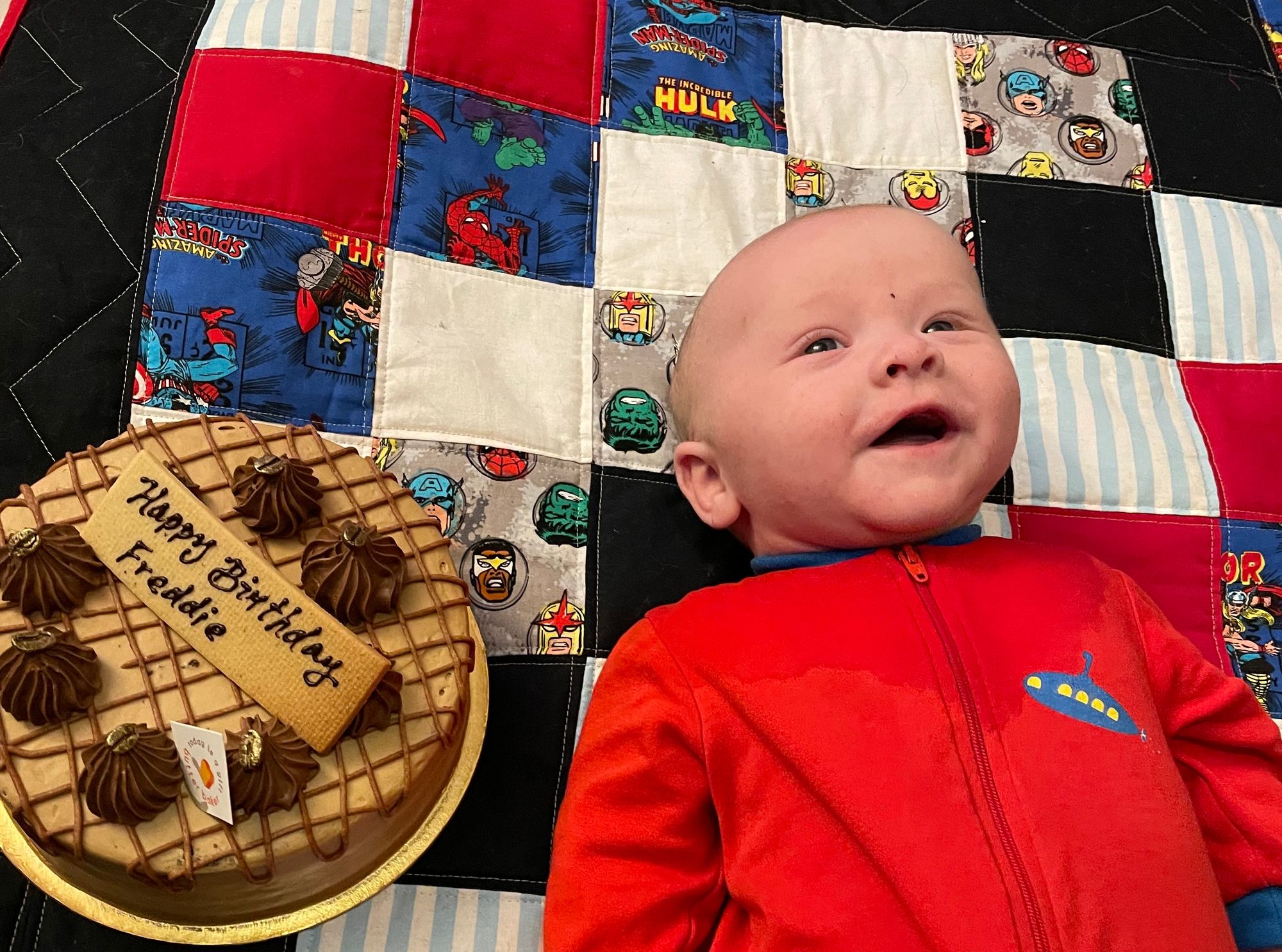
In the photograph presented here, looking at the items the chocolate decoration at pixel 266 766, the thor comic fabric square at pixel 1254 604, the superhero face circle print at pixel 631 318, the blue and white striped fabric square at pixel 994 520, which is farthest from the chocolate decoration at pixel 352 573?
the thor comic fabric square at pixel 1254 604

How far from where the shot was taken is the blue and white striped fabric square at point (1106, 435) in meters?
1.35

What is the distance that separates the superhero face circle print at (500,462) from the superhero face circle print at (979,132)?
2.76 feet

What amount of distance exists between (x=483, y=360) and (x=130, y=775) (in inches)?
26.7

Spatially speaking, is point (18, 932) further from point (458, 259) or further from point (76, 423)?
point (458, 259)

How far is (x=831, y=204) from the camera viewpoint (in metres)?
1.51

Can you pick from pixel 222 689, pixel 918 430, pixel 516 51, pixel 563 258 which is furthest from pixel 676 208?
pixel 222 689

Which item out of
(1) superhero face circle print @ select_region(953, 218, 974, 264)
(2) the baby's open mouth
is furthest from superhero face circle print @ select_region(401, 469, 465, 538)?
(1) superhero face circle print @ select_region(953, 218, 974, 264)

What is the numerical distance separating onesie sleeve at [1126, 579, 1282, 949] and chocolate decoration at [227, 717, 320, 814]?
85 centimetres

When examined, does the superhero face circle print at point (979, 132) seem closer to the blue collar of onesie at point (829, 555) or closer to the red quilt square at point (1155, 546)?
the red quilt square at point (1155, 546)

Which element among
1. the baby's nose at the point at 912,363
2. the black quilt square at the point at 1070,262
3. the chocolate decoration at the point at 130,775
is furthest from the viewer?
the black quilt square at the point at 1070,262

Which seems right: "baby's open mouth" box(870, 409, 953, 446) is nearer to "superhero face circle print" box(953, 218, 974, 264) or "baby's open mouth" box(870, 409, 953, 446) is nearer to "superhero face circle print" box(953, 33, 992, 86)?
"superhero face circle print" box(953, 218, 974, 264)

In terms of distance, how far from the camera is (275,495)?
3.06 ft

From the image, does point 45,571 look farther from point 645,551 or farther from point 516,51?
point 516,51

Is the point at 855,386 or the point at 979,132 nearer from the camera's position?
the point at 855,386
